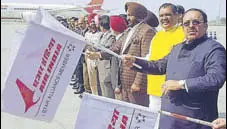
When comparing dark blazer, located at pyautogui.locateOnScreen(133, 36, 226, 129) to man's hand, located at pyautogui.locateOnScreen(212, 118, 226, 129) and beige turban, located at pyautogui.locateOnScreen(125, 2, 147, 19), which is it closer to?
man's hand, located at pyautogui.locateOnScreen(212, 118, 226, 129)

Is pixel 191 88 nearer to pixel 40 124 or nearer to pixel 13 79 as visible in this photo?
pixel 13 79

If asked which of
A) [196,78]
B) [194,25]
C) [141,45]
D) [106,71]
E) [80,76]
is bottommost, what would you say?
[80,76]

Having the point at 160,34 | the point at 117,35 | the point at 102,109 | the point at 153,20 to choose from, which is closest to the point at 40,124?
the point at 117,35

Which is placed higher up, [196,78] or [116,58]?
[196,78]

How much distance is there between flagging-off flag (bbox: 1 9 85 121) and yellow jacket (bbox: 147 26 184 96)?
0.87m

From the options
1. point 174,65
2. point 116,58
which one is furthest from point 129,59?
point 116,58

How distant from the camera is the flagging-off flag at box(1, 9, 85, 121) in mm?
3688

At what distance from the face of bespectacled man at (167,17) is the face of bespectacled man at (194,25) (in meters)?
0.92

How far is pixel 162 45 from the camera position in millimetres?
4641

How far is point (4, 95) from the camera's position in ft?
12.0

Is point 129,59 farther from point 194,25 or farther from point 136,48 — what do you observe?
point 136,48

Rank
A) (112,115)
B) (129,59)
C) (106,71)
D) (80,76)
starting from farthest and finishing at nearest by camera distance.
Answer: (80,76)
(106,71)
(129,59)
(112,115)

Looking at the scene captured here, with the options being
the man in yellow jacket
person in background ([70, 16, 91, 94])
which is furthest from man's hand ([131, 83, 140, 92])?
person in background ([70, 16, 91, 94])

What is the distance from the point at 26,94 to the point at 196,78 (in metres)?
1.14
